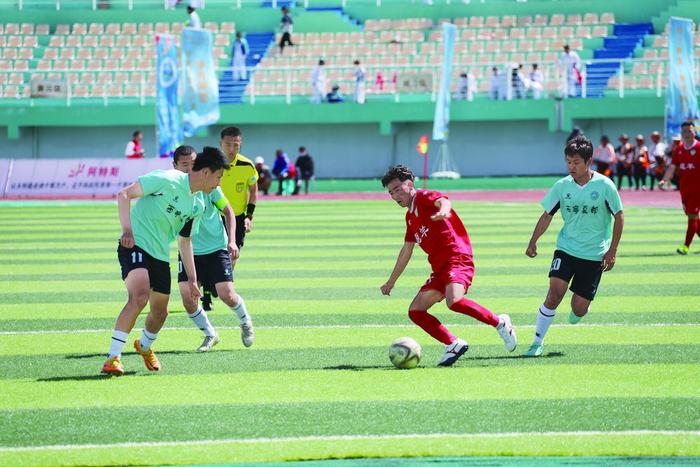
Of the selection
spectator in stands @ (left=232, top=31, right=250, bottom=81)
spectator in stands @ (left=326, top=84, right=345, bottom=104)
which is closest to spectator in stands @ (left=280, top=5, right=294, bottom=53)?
spectator in stands @ (left=232, top=31, right=250, bottom=81)

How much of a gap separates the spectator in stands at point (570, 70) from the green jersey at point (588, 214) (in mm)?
36878

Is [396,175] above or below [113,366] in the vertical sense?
above

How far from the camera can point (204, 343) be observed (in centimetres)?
1154

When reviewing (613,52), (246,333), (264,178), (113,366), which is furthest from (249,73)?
(113,366)

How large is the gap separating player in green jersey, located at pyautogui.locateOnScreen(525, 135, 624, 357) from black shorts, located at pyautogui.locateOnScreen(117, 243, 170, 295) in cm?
330

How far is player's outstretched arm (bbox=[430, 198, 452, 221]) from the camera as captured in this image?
10.1 m

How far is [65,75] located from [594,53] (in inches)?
879

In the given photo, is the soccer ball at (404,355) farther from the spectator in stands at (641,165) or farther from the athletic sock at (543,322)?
the spectator in stands at (641,165)

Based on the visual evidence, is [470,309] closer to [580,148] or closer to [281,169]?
[580,148]

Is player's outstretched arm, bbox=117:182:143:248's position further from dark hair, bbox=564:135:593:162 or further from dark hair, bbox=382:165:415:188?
dark hair, bbox=564:135:593:162

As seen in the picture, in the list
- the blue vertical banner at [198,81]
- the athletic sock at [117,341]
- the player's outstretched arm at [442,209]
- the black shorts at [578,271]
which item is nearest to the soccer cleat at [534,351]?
the black shorts at [578,271]

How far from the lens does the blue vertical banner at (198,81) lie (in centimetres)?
3797

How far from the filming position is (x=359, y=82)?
160 feet

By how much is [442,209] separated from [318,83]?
3977cm
